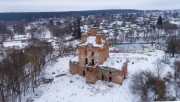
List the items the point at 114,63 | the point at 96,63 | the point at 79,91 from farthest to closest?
the point at 96,63 < the point at 114,63 < the point at 79,91

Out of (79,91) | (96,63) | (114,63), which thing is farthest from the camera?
(96,63)

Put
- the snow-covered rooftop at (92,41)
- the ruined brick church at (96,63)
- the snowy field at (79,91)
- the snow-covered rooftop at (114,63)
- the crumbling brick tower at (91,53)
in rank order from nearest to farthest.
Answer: the snowy field at (79,91) < the ruined brick church at (96,63) < the snow-covered rooftop at (114,63) < the crumbling brick tower at (91,53) < the snow-covered rooftop at (92,41)

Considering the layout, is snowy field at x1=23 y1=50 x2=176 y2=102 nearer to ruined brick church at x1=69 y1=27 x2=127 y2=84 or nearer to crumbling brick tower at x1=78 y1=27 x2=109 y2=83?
ruined brick church at x1=69 y1=27 x2=127 y2=84

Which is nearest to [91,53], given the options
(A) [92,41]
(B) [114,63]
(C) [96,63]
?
(C) [96,63]

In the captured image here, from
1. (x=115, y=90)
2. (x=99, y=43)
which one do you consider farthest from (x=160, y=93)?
(x=99, y=43)

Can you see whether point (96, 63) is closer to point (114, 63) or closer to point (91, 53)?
point (91, 53)

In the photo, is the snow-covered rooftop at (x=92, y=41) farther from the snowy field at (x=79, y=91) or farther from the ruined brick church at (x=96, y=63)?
the snowy field at (x=79, y=91)

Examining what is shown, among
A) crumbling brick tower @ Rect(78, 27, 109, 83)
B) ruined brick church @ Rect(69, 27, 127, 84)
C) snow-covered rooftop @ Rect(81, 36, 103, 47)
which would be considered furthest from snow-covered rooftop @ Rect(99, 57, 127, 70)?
snow-covered rooftop @ Rect(81, 36, 103, 47)

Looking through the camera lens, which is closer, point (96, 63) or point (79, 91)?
point (79, 91)

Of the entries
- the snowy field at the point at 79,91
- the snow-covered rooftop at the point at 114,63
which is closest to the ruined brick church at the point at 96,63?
the snow-covered rooftop at the point at 114,63
